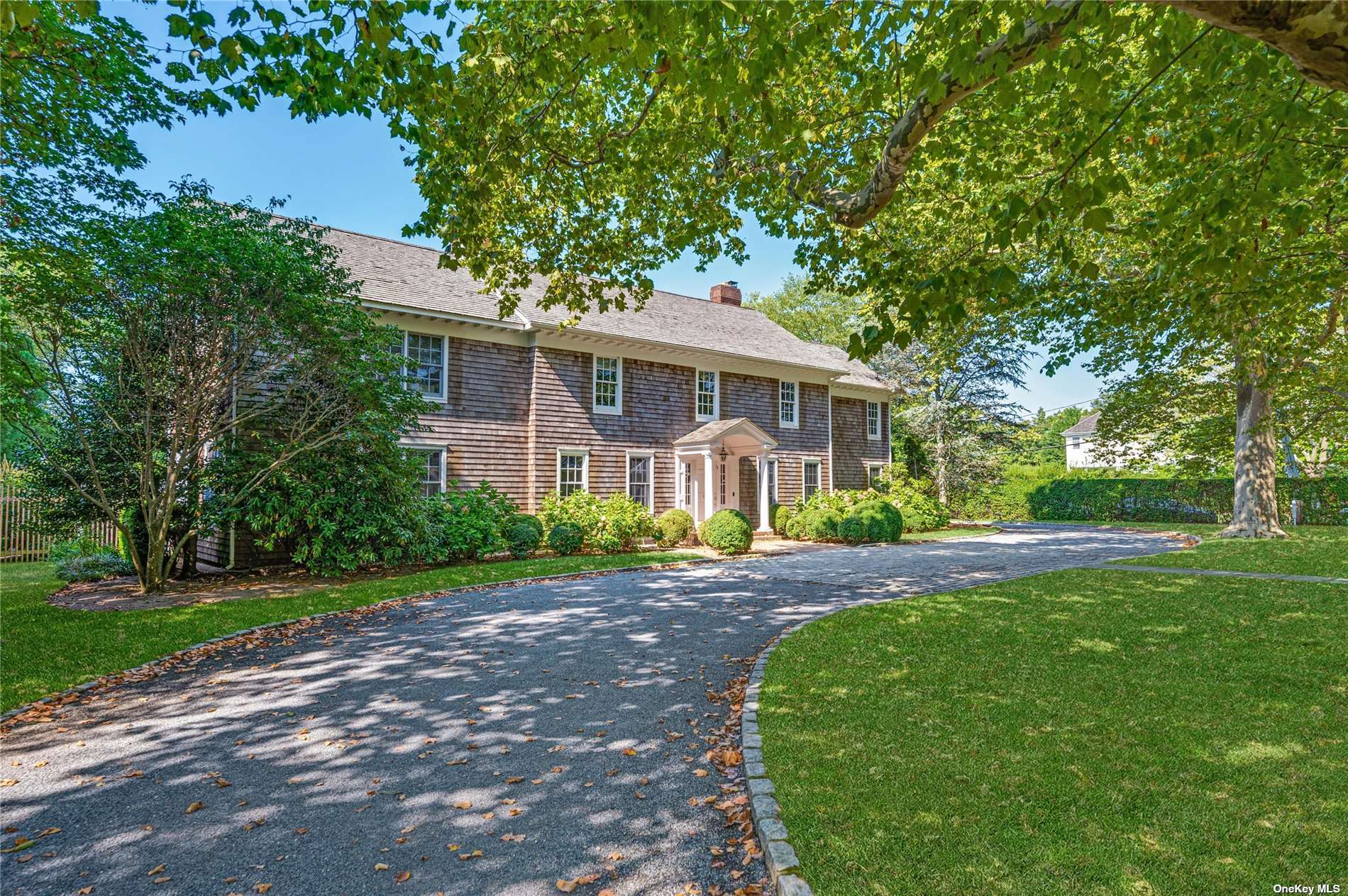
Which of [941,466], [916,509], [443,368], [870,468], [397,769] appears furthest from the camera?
[941,466]

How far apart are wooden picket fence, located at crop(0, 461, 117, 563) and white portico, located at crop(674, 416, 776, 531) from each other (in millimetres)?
13958

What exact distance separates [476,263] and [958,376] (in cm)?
2493

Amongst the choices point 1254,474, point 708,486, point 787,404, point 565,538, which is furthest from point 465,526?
point 1254,474

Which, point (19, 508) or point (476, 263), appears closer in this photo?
point (476, 263)

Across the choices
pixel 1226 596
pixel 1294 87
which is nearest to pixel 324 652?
pixel 1294 87

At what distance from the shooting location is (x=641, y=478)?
19.2m

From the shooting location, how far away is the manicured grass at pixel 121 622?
6238 mm

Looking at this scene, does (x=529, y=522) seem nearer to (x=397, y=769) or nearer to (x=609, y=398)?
(x=609, y=398)

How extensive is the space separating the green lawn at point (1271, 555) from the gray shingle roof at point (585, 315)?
8.87 meters

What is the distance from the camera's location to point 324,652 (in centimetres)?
699

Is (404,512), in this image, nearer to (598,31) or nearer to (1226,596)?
(598,31)

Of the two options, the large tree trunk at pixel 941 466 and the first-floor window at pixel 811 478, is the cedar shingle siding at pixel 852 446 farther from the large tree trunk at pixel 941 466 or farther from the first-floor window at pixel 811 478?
the large tree trunk at pixel 941 466

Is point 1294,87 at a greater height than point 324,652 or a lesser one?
greater

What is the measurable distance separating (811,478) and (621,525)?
973cm
